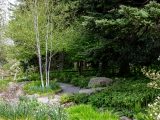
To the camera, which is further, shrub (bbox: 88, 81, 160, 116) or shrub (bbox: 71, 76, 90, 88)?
shrub (bbox: 71, 76, 90, 88)

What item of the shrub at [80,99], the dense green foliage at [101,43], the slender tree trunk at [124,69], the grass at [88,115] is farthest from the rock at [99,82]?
the grass at [88,115]

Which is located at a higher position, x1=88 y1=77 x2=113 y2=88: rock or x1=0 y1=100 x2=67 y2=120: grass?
x1=88 y1=77 x2=113 y2=88: rock

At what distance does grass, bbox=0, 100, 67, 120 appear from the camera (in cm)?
873

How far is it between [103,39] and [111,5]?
1.49m

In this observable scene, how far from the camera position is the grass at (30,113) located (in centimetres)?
873

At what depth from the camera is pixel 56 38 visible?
20.2m

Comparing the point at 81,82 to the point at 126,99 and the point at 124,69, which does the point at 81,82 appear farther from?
the point at 126,99

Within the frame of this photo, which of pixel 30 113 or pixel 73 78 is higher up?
pixel 73 78

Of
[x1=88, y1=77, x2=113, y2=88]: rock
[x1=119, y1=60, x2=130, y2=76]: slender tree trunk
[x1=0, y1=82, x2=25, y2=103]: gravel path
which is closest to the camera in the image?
[x1=0, y1=82, x2=25, y2=103]: gravel path

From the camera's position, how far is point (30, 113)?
9305 millimetres

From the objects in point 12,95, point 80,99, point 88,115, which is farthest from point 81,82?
point 88,115

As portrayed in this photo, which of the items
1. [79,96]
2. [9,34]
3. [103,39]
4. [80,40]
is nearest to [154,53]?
[103,39]

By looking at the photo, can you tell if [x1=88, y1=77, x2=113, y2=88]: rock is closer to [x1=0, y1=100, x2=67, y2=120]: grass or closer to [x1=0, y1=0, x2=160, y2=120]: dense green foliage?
[x1=0, y1=0, x2=160, y2=120]: dense green foliage

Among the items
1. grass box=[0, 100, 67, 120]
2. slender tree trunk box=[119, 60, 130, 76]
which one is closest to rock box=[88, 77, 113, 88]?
slender tree trunk box=[119, 60, 130, 76]
